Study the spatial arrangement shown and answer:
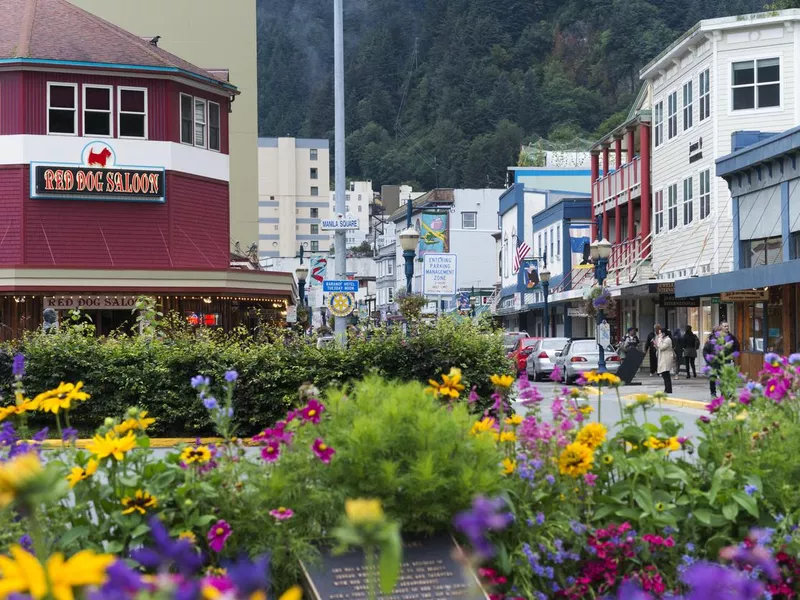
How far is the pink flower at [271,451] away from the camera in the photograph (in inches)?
258

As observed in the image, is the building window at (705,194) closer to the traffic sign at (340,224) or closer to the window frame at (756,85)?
the window frame at (756,85)

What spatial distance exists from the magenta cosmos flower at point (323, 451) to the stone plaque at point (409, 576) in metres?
Answer: 0.51

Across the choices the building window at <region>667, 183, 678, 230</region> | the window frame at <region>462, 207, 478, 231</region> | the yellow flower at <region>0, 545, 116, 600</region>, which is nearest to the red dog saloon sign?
the building window at <region>667, 183, 678, 230</region>

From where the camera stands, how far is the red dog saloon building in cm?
3475

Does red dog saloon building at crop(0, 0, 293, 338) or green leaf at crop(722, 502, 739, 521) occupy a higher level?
red dog saloon building at crop(0, 0, 293, 338)

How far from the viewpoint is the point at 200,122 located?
38.3m

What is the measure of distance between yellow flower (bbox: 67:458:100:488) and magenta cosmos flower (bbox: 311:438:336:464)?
3.78 feet

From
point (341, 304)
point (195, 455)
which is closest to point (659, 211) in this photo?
point (341, 304)

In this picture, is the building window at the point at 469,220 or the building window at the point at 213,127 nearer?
the building window at the point at 213,127

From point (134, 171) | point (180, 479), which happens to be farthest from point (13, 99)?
point (180, 479)

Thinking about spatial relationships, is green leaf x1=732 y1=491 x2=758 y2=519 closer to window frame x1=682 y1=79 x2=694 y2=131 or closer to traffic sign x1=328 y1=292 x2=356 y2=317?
traffic sign x1=328 y1=292 x2=356 y2=317

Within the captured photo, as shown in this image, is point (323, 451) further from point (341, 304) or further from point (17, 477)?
point (341, 304)

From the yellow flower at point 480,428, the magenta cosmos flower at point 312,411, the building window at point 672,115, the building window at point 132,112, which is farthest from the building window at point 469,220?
the magenta cosmos flower at point 312,411

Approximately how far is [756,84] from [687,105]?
426cm
